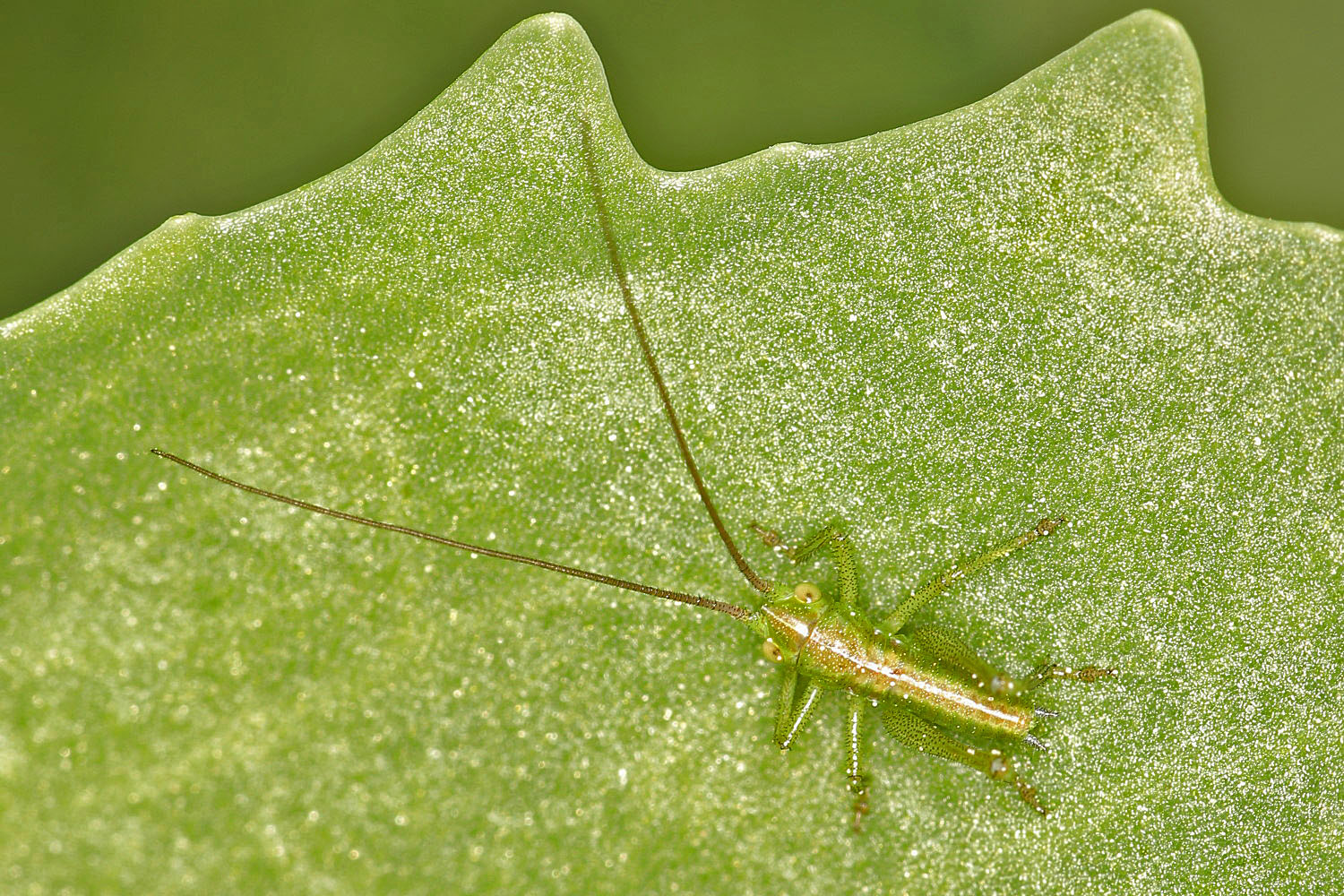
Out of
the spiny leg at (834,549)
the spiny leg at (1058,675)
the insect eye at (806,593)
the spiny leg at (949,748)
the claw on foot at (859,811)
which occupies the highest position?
the spiny leg at (834,549)

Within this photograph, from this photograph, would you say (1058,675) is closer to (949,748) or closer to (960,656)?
(960,656)

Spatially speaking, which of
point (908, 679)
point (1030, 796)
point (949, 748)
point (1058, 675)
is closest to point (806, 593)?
point (908, 679)

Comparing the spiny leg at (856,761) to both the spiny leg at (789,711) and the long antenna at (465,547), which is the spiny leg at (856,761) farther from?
the long antenna at (465,547)

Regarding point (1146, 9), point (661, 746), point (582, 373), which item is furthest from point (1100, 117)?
point (661, 746)

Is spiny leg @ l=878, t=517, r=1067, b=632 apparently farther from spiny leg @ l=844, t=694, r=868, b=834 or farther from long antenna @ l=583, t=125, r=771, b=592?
long antenna @ l=583, t=125, r=771, b=592

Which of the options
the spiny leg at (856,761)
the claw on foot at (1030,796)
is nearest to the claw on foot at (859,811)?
the spiny leg at (856,761)

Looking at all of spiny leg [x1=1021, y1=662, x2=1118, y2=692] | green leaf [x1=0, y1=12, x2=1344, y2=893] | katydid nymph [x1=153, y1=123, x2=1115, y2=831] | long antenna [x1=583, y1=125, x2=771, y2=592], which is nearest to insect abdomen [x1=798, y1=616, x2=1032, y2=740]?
katydid nymph [x1=153, y1=123, x2=1115, y2=831]

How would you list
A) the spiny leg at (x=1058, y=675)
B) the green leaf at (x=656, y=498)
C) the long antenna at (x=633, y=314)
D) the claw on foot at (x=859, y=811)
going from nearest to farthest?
1. the green leaf at (x=656, y=498)
2. the long antenna at (x=633, y=314)
3. the claw on foot at (x=859, y=811)
4. the spiny leg at (x=1058, y=675)
